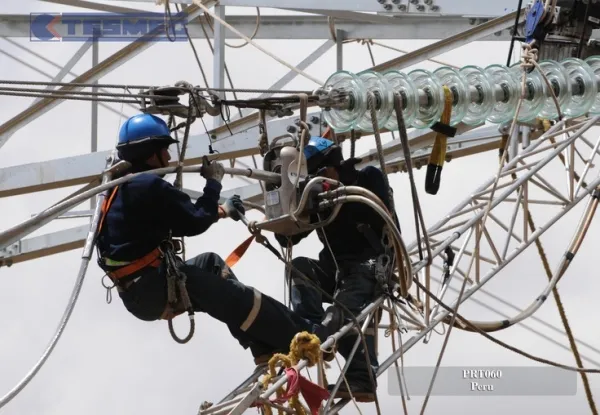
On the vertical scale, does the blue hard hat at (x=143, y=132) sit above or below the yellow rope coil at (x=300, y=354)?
above

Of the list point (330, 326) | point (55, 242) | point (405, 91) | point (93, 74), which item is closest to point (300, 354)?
point (330, 326)

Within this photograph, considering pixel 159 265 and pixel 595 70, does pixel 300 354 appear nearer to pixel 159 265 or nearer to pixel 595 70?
pixel 159 265

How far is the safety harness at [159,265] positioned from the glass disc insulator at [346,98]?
152cm

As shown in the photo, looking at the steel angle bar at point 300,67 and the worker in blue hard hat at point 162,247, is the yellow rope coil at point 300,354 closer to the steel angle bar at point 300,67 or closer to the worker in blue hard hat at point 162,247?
the worker in blue hard hat at point 162,247

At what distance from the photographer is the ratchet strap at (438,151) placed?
16031mm

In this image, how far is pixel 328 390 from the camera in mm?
15273

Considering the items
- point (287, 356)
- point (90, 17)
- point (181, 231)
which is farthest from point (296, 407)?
point (90, 17)

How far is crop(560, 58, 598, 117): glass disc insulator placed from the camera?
17531 millimetres

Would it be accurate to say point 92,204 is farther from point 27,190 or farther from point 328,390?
point 328,390

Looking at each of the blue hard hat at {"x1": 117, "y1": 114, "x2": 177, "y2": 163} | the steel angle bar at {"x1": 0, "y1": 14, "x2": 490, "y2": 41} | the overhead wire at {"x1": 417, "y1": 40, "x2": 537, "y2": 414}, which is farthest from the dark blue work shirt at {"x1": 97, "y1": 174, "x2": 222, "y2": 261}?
the steel angle bar at {"x1": 0, "y1": 14, "x2": 490, "y2": 41}

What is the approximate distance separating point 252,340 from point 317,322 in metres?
0.50

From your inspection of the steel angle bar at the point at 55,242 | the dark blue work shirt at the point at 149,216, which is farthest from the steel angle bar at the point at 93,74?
the dark blue work shirt at the point at 149,216

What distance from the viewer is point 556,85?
17453 millimetres

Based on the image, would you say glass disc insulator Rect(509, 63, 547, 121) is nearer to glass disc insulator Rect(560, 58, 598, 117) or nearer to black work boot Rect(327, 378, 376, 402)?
glass disc insulator Rect(560, 58, 598, 117)
